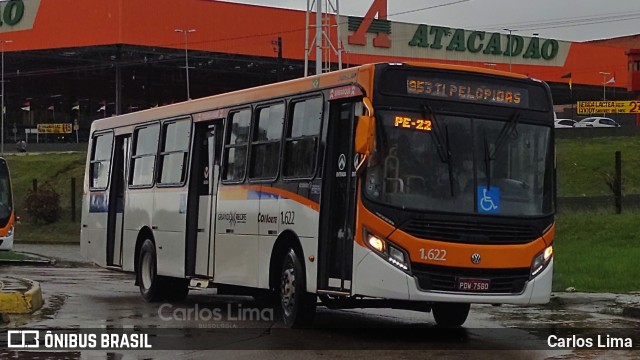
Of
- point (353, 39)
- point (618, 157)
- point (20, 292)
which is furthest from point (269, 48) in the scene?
point (20, 292)

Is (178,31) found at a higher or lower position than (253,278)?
higher

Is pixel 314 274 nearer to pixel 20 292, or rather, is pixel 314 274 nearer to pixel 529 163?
pixel 529 163

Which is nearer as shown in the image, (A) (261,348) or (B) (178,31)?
(A) (261,348)

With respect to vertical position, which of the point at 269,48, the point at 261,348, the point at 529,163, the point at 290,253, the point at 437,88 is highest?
the point at 269,48

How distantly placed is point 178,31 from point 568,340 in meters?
62.0

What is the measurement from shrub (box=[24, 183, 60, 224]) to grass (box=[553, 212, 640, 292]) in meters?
24.6

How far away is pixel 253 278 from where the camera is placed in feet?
47.0

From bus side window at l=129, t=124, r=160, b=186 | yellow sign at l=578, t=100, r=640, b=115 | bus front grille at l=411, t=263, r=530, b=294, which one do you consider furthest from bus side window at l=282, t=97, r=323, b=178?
yellow sign at l=578, t=100, r=640, b=115

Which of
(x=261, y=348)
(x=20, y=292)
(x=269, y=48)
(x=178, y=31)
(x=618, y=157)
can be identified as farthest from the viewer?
(x=269, y=48)

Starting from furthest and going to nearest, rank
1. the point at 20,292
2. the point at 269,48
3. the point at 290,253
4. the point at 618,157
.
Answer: the point at 269,48 → the point at 618,157 → the point at 20,292 → the point at 290,253

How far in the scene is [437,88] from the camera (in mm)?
12359

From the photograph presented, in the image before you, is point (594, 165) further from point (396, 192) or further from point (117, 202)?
point (396, 192)

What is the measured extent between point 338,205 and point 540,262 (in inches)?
96.5

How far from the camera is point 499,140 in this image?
12422mm
